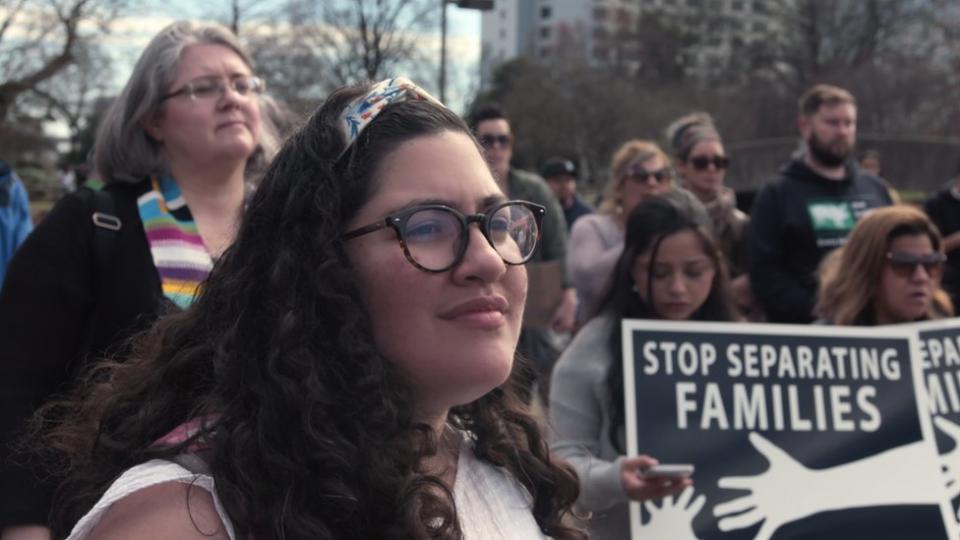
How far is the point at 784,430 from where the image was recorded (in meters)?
3.15

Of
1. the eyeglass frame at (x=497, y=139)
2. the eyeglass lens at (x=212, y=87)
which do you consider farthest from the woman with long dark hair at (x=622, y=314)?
the eyeglass frame at (x=497, y=139)

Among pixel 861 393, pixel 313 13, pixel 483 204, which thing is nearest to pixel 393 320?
pixel 483 204

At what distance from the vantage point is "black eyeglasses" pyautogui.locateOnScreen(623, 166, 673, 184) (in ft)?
18.1

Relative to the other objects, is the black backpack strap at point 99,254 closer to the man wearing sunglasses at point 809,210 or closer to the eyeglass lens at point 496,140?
the man wearing sunglasses at point 809,210

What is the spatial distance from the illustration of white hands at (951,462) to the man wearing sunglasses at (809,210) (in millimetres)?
1875

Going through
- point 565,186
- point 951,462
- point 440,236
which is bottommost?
point 565,186

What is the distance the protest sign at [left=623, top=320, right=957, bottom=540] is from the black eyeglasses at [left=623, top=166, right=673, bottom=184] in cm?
230

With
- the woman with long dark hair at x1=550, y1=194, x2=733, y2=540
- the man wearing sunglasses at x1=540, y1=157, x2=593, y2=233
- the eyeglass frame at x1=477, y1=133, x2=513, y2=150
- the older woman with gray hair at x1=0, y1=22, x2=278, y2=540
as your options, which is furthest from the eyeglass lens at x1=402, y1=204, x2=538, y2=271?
the man wearing sunglasses at x1=540, y1=157, x2=593, y2=233

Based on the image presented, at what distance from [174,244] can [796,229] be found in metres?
3.56

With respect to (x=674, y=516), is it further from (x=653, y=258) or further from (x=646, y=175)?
(x=646, y=175)

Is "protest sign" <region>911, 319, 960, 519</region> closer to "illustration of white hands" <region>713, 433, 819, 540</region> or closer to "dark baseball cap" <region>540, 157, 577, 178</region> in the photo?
"illustration of white hands" <region>713, 433, 819, 540</region>

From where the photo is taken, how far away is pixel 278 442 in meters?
1.36

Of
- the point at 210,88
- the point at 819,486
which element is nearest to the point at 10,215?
the point at 210,88

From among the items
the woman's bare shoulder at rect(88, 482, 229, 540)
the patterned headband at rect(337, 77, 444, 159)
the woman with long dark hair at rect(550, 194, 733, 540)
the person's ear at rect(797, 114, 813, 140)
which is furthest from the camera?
the person's ear at rect(797, 114, 813, 140)
